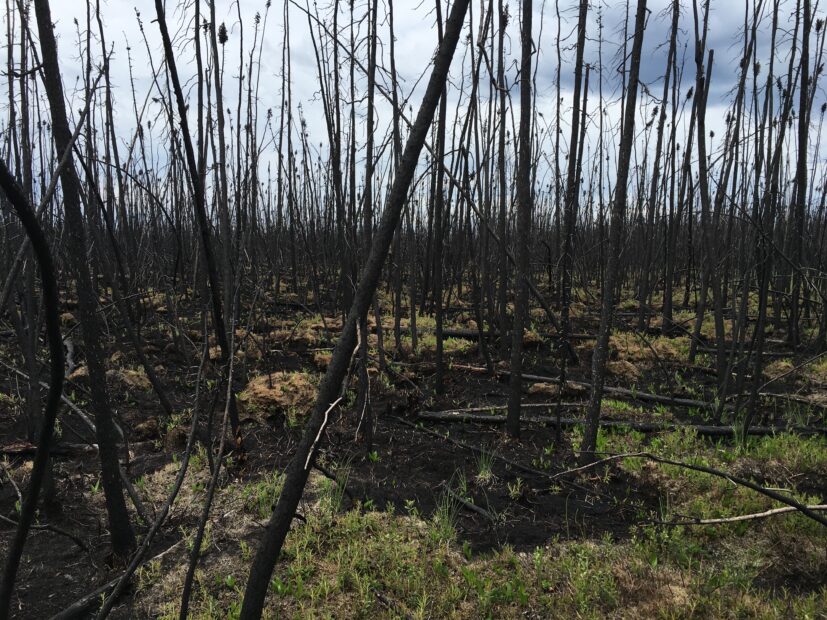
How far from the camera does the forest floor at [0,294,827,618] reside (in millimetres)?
2195

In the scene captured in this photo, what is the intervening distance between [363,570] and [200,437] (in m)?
1.76

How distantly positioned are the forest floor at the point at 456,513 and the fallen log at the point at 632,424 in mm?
28

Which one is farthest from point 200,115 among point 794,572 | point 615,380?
point 615,380

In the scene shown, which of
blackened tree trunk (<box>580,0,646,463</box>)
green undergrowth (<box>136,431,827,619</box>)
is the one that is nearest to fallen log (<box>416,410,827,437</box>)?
green undergrowth (<box>136,431,827,619</box>)

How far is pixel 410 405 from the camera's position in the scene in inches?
174

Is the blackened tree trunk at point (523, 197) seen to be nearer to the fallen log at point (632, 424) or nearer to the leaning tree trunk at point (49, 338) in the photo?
the fallen log at point (632, 424)

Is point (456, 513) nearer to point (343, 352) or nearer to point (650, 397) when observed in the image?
point (343, 352)

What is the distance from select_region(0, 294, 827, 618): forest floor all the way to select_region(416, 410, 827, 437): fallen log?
0.09 feet

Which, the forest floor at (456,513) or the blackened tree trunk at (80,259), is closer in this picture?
the blackened tree trunk at (80,259)

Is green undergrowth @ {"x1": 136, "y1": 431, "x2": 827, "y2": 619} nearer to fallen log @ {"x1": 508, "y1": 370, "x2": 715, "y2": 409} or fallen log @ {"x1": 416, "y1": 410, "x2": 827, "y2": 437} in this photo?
fallen log @ {"x1": 416, "y1": 410, "x2": 827, "y2": 437}

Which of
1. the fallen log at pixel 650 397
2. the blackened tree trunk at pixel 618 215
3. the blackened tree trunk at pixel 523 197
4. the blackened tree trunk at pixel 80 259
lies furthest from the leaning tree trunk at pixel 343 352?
the fallen log at pixel 650 397

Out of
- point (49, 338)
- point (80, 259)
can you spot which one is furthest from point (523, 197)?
point (49, 338)

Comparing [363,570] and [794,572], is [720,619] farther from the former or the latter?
[363,570]

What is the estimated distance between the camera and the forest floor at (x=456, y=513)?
2.20 meters
